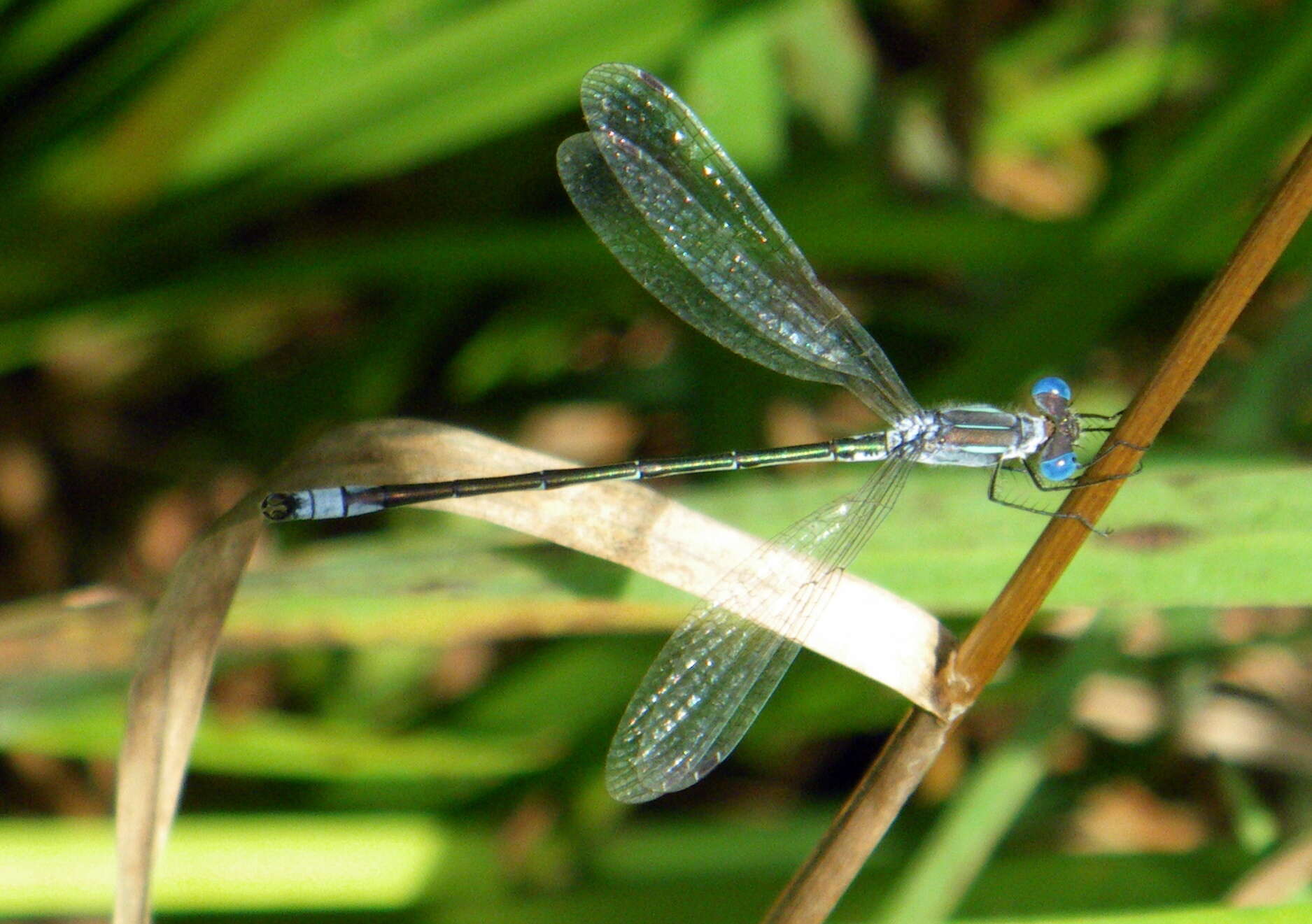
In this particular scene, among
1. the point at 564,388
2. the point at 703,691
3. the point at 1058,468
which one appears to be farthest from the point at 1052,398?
the point at 564,388

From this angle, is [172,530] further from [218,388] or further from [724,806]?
[724,806]

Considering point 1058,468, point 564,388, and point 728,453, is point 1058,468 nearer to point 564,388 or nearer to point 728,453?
point 728,453

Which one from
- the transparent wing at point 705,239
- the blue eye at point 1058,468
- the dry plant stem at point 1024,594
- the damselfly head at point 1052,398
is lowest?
the dry plant stem at point 1024,594

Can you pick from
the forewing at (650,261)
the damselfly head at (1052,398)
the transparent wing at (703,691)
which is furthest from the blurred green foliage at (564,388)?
the forewing at (650,261)

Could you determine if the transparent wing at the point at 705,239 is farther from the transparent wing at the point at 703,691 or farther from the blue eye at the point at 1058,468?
the transparent wing at the point at 703,691

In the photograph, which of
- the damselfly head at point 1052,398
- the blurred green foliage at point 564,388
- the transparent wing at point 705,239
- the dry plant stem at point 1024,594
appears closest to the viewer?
the dry plant stem at point 1024,594

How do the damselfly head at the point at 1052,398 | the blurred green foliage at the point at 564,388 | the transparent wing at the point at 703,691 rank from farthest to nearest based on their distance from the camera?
the damselfly head at the point at 1052,398, the blurred green foliage at the point at 564,388, the transparent wing at the point at 703,691
